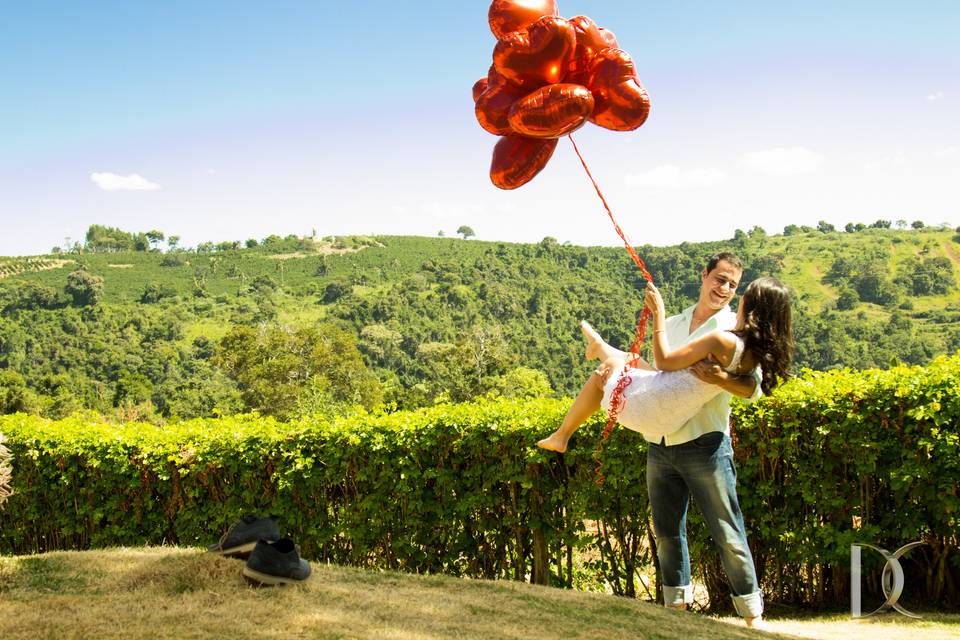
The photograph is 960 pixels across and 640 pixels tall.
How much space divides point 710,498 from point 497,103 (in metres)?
1.97

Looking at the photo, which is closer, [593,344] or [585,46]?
[585,46]

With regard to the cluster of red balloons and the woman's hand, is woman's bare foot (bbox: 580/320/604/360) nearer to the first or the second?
the woman's hand

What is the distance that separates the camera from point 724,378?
326 cm

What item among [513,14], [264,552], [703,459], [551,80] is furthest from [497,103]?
[264,552]

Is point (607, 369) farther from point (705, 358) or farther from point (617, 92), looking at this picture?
point (617, 92)

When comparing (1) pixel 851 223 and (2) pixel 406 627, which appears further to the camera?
(1) pixel 851 223

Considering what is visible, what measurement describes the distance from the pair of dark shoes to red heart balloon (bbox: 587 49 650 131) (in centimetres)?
233

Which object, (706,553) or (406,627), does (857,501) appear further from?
(406,627)

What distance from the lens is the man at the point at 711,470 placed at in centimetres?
342

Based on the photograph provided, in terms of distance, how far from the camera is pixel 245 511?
5.28 metres

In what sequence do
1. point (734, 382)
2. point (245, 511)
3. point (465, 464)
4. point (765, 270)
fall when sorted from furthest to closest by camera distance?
point (765, 270) < point (245, 511) < point (465, 464) < point (734, 382)

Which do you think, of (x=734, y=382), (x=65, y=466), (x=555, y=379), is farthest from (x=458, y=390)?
(x=734, y=382)

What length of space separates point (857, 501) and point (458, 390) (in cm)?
3218

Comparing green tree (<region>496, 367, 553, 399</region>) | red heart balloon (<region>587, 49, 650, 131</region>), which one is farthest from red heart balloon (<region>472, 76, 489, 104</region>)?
green tree (<region>496, 367, 553, 399</region>)
